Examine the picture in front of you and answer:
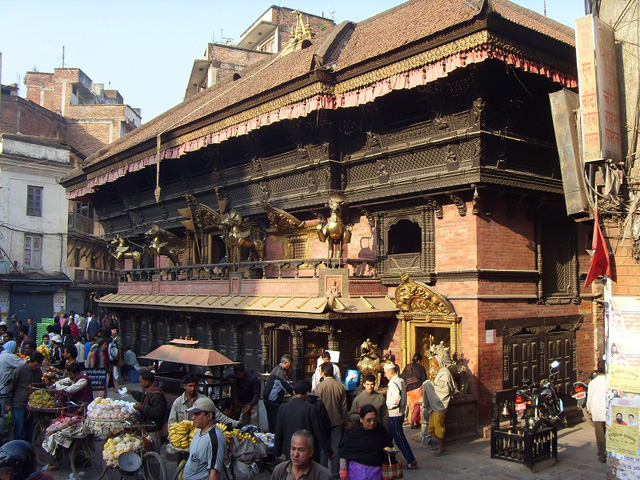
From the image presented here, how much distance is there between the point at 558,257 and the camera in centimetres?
1628

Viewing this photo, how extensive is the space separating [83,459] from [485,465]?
7123 millimetres

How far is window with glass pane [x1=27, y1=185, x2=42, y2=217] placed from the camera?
37.9 m

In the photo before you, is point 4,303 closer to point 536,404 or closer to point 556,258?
point 556,258

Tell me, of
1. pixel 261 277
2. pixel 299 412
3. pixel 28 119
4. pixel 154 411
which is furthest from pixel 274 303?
pixel 28 119

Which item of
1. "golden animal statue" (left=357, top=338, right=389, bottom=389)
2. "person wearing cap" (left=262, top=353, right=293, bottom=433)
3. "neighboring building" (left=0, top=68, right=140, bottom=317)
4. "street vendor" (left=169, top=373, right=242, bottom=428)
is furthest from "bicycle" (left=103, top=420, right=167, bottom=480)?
"neighboring building" (left=0, top=68, right=140, bottom=317)

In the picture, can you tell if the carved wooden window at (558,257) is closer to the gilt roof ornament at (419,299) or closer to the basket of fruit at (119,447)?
the gilt roof ornament at (419,299)

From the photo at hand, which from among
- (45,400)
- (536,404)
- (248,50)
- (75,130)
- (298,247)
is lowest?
(536,404)

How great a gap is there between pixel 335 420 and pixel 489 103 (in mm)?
8177

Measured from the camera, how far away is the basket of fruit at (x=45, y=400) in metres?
10.6

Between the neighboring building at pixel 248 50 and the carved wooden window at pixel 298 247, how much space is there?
20477 mm

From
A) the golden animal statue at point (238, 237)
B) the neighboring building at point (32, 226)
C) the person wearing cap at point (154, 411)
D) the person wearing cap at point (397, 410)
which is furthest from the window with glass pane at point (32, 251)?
the person wearing cap at point (397, 410)

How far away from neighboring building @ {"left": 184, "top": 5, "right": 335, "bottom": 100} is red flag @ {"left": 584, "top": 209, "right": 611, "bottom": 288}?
100 ft

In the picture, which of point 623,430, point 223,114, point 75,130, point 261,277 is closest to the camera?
point 623,430

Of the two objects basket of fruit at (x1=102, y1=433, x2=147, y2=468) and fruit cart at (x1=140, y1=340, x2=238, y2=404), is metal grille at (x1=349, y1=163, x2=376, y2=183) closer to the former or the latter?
fruit cart at (x1=140, y1=340, x2=238, y2=404)
